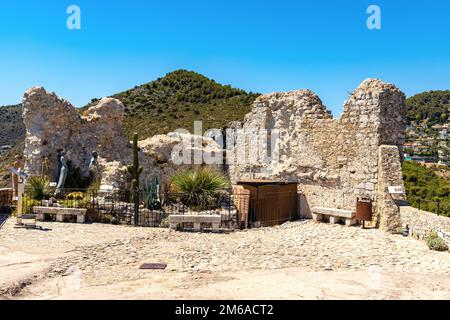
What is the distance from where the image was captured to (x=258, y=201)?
13.5 metres

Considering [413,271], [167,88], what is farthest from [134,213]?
[167,88]

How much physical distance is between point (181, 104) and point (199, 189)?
3471 cm

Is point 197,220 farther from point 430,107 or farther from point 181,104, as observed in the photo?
point 430,107

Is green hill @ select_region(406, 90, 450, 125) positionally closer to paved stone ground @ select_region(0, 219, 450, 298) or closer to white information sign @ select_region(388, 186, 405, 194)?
white information sign @ select_region(388, 186, 405, 194)

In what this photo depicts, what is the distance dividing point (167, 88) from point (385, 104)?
42.6m

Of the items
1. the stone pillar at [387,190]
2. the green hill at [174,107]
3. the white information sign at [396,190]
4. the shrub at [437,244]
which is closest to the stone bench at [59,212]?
the stone pillar at [387,190]

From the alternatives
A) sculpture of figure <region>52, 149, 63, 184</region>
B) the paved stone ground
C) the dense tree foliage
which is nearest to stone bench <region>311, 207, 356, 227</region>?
the paved stone ground

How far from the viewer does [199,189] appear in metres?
14.6

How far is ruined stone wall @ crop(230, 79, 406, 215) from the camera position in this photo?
12906 mm

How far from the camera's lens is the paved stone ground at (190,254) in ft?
25.3

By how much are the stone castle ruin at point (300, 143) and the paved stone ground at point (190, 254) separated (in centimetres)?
162

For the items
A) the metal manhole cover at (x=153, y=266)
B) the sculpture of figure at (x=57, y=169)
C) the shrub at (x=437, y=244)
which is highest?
the sculpture of figure at (x=57, y=169)

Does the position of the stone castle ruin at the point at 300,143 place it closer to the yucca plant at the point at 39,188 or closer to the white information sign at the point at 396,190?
the white information sign at the point at 396,190

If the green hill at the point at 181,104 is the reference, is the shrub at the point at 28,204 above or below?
below
